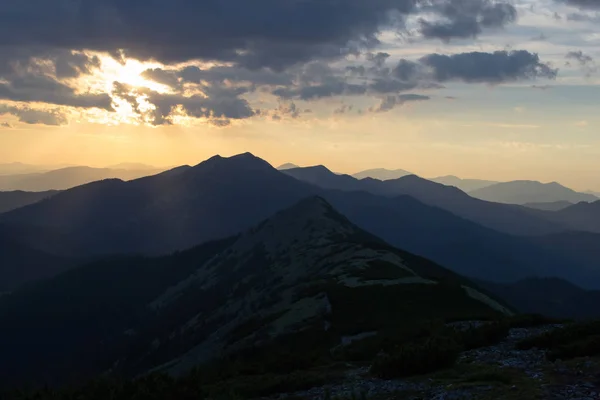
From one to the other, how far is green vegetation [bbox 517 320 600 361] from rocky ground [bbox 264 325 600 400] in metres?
0.73

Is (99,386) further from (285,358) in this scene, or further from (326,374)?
(285,358)

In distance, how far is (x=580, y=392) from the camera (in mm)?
19797

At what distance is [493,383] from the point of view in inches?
859

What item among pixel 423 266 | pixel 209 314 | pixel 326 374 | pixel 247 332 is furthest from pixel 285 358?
pixel 209 314

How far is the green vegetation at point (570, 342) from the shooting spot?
25203 millimetres

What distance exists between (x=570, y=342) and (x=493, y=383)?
7942mm

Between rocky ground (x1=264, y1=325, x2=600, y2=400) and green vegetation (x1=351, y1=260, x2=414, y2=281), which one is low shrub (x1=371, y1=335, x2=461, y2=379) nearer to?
rocky ground (x1=264, y1=325, x2=600, y2=400)

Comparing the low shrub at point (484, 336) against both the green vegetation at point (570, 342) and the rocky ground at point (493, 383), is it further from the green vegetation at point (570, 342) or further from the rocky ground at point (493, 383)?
the rocky ground at point (493, 383)

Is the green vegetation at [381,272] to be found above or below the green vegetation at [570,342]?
below

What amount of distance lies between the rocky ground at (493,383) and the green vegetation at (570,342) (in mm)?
733

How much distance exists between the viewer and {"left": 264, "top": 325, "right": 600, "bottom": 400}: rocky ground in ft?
66.3

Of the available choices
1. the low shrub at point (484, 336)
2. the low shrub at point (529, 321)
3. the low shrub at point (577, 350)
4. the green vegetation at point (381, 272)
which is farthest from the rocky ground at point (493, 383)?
the green vegetation at point (381, 272)

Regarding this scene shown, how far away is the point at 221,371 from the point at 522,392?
77.4 ft

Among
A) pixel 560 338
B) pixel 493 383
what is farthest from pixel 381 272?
pixel 493 383
